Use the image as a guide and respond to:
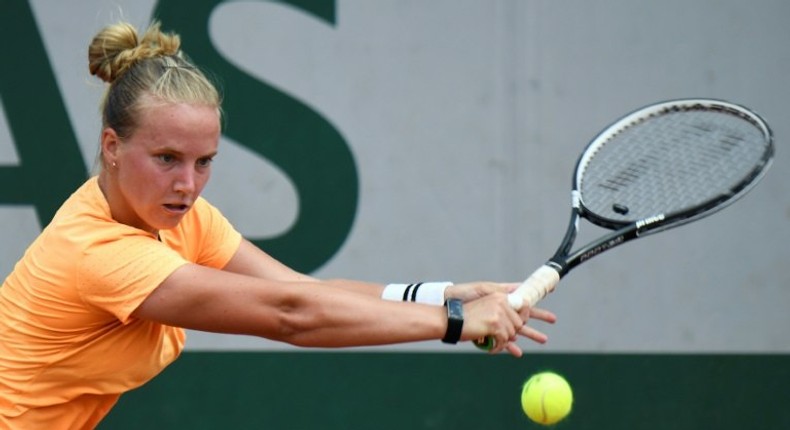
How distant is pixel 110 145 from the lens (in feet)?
9.28

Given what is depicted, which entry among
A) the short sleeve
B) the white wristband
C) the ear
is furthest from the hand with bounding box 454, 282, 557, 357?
the ear

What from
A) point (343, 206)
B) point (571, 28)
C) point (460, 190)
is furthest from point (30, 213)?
point (571, 28)

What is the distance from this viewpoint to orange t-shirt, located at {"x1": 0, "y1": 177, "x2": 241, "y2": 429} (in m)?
2.69

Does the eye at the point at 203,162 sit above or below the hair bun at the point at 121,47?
below

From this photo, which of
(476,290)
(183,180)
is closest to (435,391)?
(476,290)

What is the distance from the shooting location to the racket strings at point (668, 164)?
3.48 metres

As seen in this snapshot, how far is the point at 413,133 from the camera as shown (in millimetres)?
4680

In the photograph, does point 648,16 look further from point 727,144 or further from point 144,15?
point 144,15

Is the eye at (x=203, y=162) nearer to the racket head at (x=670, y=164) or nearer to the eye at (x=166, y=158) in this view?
the eye at (x=166, y=158)

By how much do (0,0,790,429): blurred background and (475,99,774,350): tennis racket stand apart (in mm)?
770

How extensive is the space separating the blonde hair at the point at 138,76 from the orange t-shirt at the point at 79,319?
185 millimetres

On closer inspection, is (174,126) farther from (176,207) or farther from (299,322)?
(299,322)

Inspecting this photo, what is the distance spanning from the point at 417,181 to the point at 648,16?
96 cm

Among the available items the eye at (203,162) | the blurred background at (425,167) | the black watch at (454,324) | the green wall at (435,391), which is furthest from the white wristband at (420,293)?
the green wall at (435,391)
